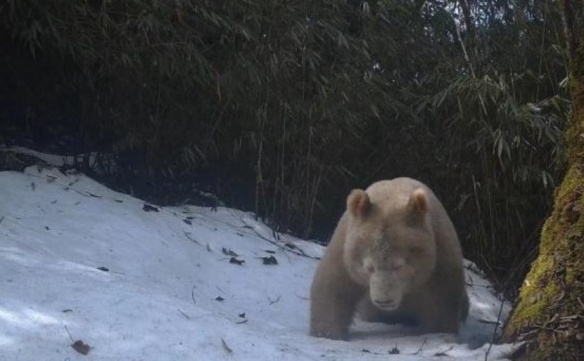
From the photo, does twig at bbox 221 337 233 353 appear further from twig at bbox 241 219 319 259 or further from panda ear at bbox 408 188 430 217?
twig at bbox 241 219 319 259

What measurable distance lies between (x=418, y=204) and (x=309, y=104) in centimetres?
244

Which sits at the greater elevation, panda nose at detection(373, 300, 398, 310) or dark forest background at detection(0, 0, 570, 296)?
dark forest background at detection(0, 0, 570, 296)

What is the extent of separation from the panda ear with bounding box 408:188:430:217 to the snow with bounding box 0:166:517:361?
2.58 ft

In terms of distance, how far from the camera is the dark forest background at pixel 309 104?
6.94 m

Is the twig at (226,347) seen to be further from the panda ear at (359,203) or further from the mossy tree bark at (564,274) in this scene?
the panda ear at (359,203)

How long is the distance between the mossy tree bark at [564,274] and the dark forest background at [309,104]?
2.17m

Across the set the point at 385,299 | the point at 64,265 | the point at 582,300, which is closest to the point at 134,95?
the point at 64,265

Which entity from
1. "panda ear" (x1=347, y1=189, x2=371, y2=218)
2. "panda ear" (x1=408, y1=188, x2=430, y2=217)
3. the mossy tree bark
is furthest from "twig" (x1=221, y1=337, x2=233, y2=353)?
"panda ear" (x1=408, y1=188, x2=430, y2=217)

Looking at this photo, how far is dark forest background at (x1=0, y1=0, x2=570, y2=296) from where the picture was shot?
6941 millimetres

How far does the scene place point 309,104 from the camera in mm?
7547

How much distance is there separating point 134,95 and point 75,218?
4.88 ft

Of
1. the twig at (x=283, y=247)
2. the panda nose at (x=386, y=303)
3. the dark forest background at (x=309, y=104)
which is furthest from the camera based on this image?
the twig at (x=283, y=247)

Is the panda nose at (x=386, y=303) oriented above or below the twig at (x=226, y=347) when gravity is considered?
above

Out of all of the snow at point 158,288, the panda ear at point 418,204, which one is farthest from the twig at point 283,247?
the panda ear at point 418,204
